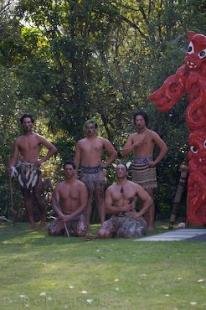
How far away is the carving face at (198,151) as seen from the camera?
10047mm

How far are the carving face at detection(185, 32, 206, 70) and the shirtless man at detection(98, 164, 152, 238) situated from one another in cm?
177

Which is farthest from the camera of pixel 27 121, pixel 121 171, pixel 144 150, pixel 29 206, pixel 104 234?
pixel 29 206

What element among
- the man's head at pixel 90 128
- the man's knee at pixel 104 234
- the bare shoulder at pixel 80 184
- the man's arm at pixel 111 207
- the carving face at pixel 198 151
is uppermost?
the man's head at pixel 90 128

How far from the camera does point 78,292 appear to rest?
19.0ft

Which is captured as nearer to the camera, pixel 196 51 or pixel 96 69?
pixel 196 51

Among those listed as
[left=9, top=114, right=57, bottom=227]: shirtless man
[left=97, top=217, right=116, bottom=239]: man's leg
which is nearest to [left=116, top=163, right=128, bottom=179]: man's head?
[left=97, top=217, right=116, bottom=239]: man's leg

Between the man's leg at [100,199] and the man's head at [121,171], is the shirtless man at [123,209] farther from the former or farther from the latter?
the man's leg at [100,199]

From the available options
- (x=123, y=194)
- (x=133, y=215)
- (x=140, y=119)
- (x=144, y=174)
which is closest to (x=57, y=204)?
(x=123, y=194)

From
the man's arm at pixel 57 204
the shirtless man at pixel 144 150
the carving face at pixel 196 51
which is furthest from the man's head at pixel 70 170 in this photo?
the carving face at pixel 196 51

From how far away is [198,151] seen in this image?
10.1 m

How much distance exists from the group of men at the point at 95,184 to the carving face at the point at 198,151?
411 mm

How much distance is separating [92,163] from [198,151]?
4.67ft

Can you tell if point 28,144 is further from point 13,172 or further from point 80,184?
point 80,184

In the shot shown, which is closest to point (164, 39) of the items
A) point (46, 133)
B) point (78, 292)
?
point (46, 133)
